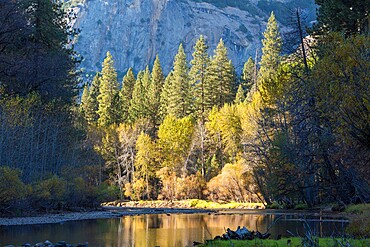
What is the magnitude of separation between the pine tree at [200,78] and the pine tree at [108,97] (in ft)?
39.7

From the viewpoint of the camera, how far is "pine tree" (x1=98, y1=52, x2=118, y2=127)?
69.4 meters

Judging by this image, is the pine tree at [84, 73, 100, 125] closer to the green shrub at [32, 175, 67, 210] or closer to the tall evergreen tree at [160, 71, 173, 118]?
the tall evergreen tree at [160, 71, 173, 118]

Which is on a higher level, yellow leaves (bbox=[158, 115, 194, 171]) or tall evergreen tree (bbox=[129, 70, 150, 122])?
tall evergreen tree (bbox=[129, 70, 150, 122])

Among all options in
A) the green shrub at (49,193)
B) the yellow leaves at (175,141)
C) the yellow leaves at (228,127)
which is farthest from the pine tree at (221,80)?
the green shrub at (49,193)

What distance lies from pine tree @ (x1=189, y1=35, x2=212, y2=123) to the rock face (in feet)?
297

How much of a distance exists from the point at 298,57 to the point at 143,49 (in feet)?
451

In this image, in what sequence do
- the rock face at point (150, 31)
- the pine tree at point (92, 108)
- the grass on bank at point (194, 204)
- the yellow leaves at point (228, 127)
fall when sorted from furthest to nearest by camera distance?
1. the rock face at point (150, 31)
2. the pine tree at point (92, 108)
3. the yellow leaves at point (228, 127)
4. the grass on bank at point (194, 204)

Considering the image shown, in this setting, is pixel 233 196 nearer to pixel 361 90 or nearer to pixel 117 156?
pixel 117 156

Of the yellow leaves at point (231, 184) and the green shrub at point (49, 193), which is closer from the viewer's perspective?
the green shrub at point (49, 193)

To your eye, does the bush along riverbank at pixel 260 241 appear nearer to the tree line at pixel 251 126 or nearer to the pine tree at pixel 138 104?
the tree line at pixel 251 126

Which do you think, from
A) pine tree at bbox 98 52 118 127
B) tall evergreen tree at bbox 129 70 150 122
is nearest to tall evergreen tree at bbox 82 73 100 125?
pine tree at bbox 98 52 118 127

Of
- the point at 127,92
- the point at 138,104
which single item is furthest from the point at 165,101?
the point at 127,92

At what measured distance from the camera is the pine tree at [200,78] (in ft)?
213

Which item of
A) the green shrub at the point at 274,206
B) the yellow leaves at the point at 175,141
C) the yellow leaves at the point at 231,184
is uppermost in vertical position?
the yellow leaves at the point at 175,141
